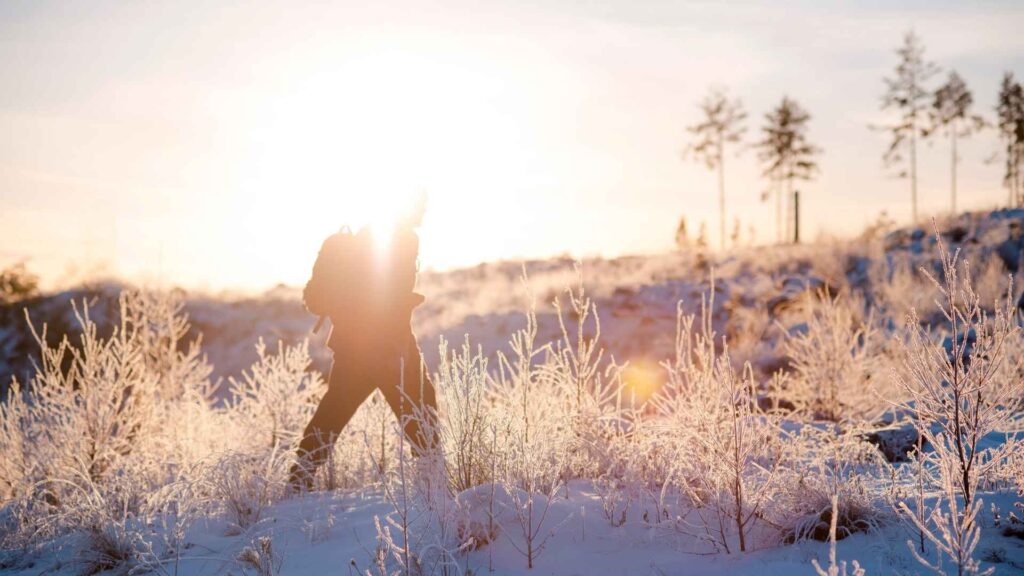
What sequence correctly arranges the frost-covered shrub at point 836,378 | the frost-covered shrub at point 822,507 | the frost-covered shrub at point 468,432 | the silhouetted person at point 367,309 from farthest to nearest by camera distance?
the frost-covered shrub at point 836,378
the silhouetted person at point 367,309
the frost-covered shrub at point 468,432
the frost-covered shrub at point 822,507

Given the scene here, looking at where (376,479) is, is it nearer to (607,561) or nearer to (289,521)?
(289,521)

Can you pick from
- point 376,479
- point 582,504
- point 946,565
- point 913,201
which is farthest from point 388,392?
point 913,201

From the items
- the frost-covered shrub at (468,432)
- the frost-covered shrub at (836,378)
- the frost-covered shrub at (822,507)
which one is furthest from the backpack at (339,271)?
the frost-covered shrub at (836,378)

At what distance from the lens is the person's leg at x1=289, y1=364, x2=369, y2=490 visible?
16.9 feet

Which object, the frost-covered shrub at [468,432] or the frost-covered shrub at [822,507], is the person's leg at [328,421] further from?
the frost-covered shrub at [822,507]

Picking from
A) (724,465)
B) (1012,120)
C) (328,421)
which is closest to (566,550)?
(724,465)

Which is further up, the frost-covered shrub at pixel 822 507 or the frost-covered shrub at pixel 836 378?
the frost-covered shrub at pixel 822 507

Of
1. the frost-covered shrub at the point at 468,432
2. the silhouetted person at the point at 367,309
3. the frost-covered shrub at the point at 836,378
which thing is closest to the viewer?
the frost-covered shrub at the point at 468,432

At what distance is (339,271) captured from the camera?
541 centimetres

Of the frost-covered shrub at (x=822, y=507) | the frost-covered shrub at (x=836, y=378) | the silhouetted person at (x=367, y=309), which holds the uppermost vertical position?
the silhouetted person at (x=367, y=309)

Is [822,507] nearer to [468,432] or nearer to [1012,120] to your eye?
Answer: [468,432]

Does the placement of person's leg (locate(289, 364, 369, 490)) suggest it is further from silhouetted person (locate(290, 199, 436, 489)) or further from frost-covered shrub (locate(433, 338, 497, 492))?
frost-covered shrub (locate(433, 338, 497, 492))

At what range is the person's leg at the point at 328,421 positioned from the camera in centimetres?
516

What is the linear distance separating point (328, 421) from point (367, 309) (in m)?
0.78
